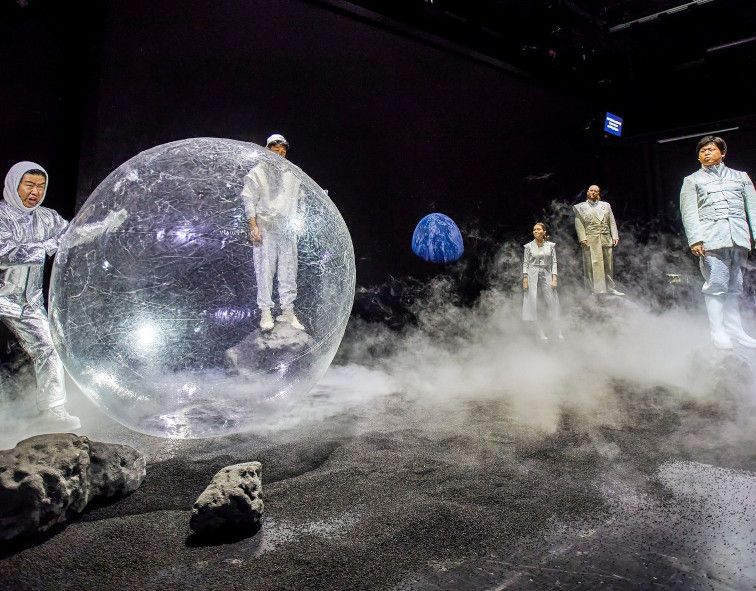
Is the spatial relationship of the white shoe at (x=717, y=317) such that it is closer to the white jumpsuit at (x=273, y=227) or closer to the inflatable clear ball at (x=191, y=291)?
the inflatable clear ball at (x=191, y=291)

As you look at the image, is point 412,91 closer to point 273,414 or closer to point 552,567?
point 273,414

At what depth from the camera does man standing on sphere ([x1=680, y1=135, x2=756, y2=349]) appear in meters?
4.67

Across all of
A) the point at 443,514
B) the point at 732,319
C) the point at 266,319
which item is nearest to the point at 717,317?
the point at 732,319

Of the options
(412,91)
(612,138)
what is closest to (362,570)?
(412,91)

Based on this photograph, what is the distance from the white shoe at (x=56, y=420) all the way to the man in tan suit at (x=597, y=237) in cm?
710

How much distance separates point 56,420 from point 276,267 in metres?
1.99

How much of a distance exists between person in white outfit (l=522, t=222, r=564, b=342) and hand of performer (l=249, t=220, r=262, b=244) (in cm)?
564

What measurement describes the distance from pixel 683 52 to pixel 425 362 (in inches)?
Answer: 291

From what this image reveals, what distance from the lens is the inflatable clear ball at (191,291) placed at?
89.3 inches

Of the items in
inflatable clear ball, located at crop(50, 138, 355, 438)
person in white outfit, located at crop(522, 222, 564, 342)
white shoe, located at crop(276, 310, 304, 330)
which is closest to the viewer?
inflatable clear ball, located at crop(50, 138, 355, 438)

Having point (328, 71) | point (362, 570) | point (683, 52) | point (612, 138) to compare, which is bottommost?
point (362, 570)

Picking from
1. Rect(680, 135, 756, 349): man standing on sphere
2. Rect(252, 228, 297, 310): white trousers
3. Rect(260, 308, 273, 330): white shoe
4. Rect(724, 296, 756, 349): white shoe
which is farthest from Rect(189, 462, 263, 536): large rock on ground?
Rect(724, 296, 756, 349): white shoe

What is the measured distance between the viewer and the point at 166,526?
205cm

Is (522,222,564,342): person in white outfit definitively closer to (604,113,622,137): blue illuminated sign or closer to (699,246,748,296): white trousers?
(699,246,748,296): white trousers
